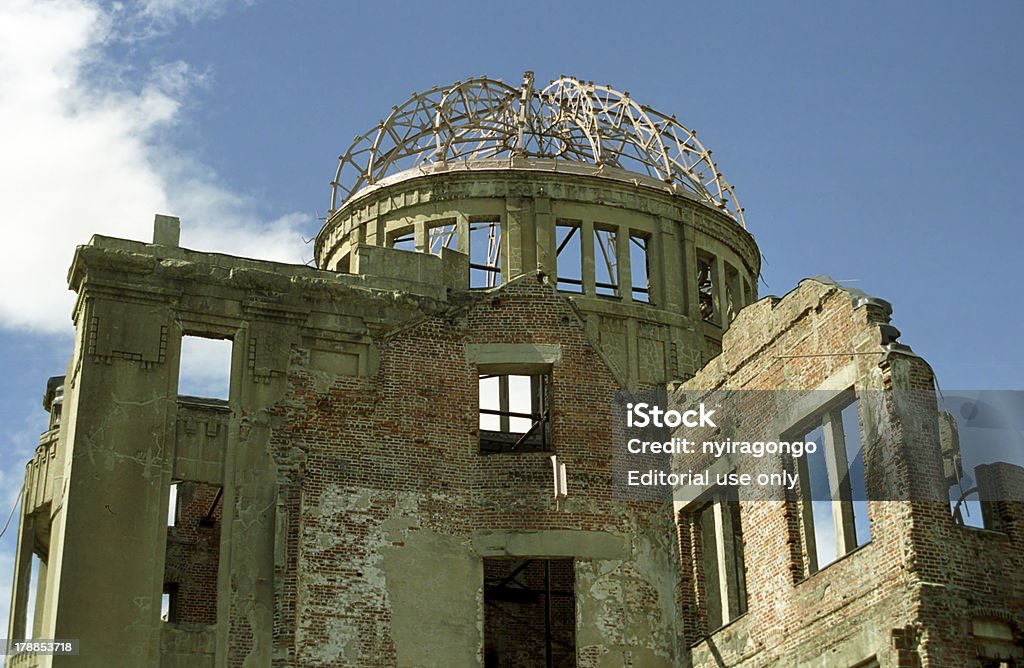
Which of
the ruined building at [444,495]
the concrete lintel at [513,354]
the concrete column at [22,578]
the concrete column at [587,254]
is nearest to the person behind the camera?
the ruined building at [444,495]

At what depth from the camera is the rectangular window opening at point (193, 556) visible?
24375 millimetres

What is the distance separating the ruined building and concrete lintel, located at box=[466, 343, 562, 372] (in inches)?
2.0

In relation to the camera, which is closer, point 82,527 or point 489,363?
point 82,527

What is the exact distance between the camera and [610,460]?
23750 millimetres

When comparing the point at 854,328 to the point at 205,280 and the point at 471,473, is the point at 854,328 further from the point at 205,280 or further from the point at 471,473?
the point at 205,280

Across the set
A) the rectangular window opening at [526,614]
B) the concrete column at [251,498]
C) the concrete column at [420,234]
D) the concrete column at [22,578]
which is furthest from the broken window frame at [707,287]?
the concrete column at [22,578]

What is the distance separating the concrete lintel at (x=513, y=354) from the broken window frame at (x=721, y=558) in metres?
→ 3.40

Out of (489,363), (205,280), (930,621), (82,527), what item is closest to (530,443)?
(489,363)

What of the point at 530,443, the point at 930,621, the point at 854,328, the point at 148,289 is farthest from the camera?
the point at 530,443

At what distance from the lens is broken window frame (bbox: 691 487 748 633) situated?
2173 cm

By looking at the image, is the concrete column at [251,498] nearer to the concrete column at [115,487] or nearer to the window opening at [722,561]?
the concrete column at [115,487]

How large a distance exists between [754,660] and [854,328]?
4799mm

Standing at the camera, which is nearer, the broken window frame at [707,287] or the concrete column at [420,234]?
the concrete column at [420,234]

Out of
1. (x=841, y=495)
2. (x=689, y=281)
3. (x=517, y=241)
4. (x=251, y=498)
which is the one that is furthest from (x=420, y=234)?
(x=841, y=495)
